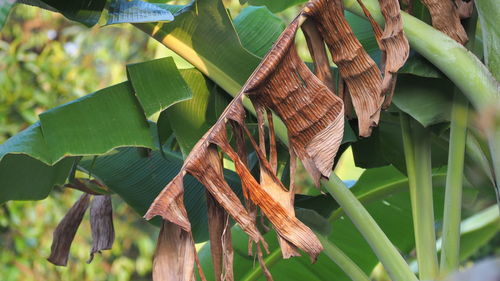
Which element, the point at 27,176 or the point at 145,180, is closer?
the point at 27,176

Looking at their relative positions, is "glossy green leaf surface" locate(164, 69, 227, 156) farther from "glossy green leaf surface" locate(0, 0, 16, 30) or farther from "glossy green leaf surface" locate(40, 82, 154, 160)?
"glossy green leaf surface" locate(0, 0, 16, 30)

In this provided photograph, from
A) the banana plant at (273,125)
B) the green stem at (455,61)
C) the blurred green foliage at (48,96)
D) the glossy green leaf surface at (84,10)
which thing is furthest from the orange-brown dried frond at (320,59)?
the blurred green foliage at (48,96)

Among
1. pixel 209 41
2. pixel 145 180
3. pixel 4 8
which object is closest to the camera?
pixel 4 8

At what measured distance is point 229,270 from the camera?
899mm

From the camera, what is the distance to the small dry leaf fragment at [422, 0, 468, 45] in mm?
1083

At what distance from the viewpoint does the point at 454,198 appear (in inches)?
44.3

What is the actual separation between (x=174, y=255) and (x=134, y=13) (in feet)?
1.31

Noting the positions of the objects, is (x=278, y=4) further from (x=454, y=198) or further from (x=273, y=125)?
(x=454, y=198)

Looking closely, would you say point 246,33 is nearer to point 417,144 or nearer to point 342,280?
point 417,144

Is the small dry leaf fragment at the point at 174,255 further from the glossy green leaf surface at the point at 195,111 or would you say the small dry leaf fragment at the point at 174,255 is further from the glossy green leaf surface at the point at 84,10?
the glossy green leaf surface at the point at 84,10

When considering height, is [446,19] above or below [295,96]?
above

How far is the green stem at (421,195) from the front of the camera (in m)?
1.15

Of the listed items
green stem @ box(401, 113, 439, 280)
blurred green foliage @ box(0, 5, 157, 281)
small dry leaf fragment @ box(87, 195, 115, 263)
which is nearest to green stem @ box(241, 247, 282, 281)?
small dry leaf fragment @ box(87, 195, 115, 263)

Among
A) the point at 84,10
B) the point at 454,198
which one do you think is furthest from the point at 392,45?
the point at 84,10
